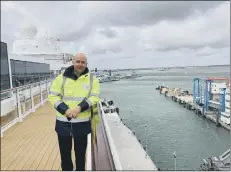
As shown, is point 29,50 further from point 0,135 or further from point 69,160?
point 69,160

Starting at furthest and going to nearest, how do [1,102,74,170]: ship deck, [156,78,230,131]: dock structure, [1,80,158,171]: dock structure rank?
[156,78,230,131]: dock structure → [1,102,74,170]: ship deck → [1,80,158,171]: dock structure

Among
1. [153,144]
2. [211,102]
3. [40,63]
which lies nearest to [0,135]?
[40,63]

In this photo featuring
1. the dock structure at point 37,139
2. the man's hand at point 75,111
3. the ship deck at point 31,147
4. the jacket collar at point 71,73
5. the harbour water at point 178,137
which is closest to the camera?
the man's hand at point 75,111

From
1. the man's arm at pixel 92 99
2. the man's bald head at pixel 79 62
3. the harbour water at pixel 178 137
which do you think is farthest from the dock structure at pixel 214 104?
the man's bald head at pixel 79 62

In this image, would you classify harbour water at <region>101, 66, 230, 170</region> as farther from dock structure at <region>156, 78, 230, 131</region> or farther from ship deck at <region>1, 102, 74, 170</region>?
ship deck at <region>1, 102, 74, 170</region>

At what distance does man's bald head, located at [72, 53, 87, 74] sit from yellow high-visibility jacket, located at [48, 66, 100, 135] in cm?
5

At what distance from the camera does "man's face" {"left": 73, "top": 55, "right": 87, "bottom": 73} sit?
7.86 feet

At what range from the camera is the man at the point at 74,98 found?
234 centimetres

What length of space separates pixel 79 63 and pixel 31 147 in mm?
2883

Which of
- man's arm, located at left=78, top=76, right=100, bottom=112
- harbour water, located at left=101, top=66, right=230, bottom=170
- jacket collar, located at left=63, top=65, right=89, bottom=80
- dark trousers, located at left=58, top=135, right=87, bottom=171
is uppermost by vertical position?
jacket collar, located at left=63, top=65, right=89, bottom=80

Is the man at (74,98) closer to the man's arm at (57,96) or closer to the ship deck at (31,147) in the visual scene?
the man's arm at (57,96)

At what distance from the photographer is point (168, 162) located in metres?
16.9

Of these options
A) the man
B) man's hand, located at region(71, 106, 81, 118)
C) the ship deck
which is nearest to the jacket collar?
the man

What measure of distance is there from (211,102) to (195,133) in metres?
10.3
